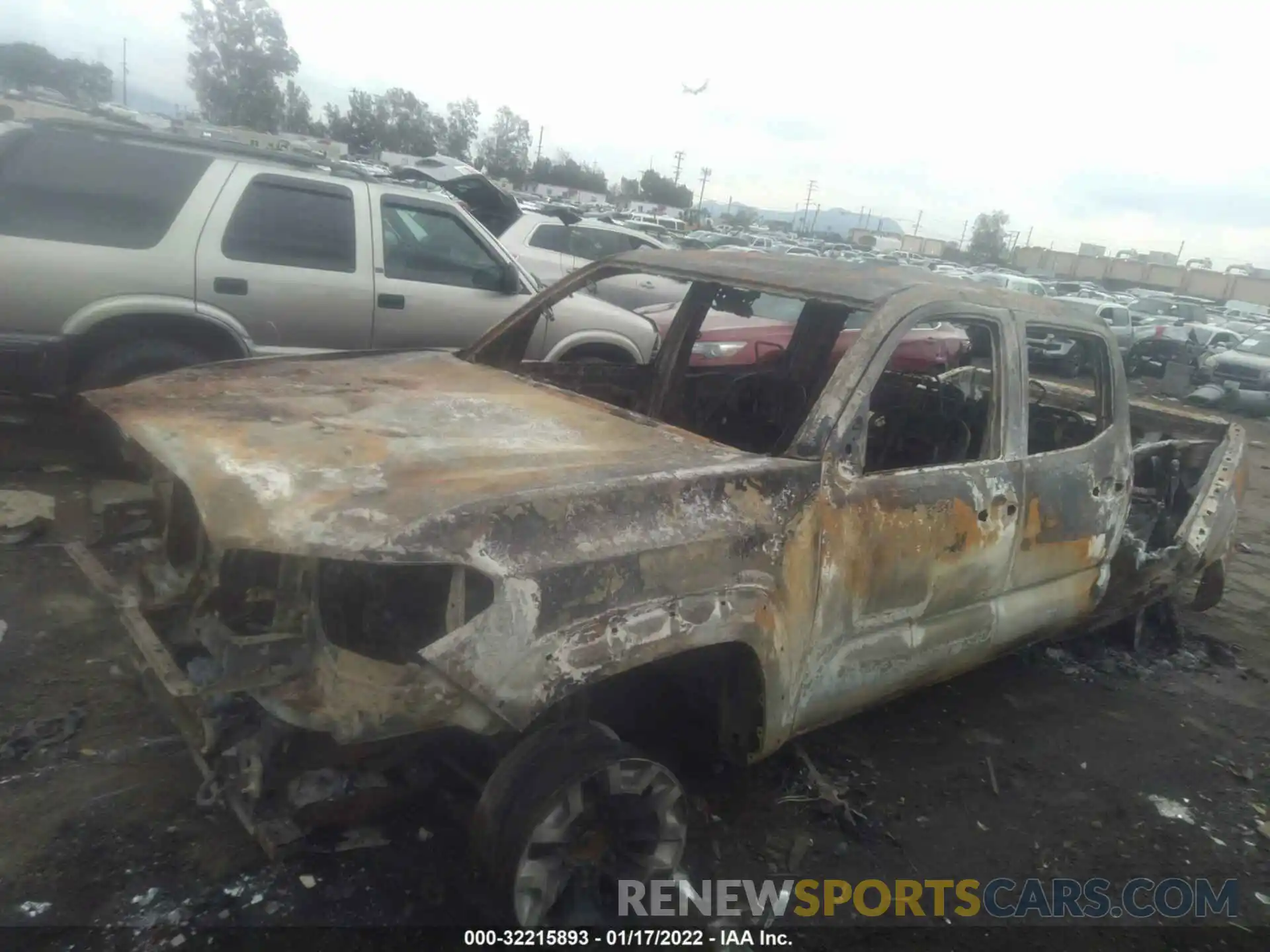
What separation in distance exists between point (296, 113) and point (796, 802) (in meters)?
54.8

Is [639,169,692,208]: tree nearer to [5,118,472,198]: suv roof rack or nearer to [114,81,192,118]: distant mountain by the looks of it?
[114,81,192,118]: distant mountain

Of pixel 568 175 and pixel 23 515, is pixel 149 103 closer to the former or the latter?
pixel 568 175

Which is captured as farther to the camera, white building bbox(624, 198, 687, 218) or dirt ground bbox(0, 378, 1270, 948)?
white building bbox(624, 198, 687, 218)

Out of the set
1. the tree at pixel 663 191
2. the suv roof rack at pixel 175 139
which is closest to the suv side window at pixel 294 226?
the suv roof rack at pixel 175 139

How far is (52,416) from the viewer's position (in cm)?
516

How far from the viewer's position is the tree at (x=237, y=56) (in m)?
48.6

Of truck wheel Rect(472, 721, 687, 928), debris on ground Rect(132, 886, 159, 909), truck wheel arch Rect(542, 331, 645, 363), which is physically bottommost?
debris on ground Rect(132, 886, 159, 909)

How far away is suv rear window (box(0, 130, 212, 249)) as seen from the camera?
465 cm

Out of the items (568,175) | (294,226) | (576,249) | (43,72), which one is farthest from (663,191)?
(294,226)

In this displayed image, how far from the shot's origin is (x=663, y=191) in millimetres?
69188

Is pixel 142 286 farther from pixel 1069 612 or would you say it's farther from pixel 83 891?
pixel 1069 612

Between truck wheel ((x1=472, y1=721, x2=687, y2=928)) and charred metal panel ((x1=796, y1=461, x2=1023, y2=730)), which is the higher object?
charred metal panel ((x1=796, y1=461, x2=1023, y2=730))

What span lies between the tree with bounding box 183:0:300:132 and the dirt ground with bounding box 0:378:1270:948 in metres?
51.2

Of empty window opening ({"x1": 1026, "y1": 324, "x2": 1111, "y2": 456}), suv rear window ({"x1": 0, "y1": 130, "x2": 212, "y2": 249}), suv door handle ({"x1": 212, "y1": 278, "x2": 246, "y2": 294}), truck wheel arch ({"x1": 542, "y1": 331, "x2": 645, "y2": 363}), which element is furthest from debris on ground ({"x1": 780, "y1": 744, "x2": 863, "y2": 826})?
suv rear window ({"x1": 0, "y1": 130, "x2": 212, "y2": 249})
